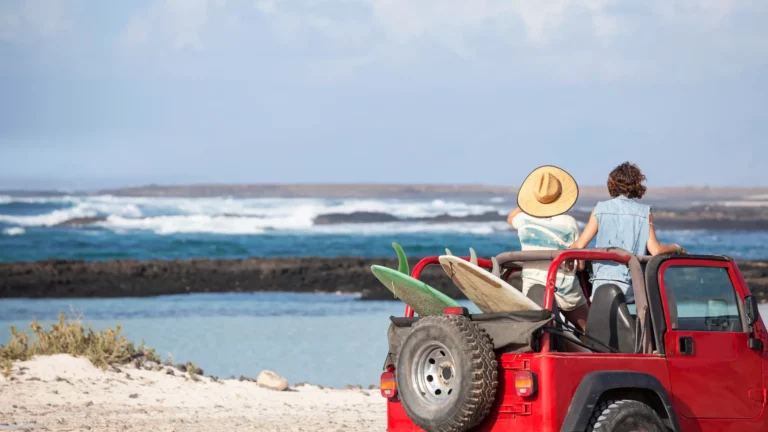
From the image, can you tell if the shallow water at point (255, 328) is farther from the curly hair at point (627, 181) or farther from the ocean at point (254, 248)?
the curly hair at point (627, 181)

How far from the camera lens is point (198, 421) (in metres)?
10.9

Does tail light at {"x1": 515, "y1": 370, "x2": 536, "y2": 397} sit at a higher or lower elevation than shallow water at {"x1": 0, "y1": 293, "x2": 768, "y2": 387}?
higher

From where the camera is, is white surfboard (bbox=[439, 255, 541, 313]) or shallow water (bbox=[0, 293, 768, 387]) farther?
shallow water (bbox=[0, 293, 768, 387])

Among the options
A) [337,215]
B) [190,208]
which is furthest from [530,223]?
[190,208]

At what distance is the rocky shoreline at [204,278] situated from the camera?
28.2m

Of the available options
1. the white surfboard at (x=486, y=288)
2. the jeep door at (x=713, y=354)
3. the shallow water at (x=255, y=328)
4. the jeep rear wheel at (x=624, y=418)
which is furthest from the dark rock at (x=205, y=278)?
the jeep rear wheel at (x=624, y=418)

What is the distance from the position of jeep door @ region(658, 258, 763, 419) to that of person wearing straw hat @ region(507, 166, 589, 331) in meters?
0.86

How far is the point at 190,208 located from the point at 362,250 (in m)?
25.6

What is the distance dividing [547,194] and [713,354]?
1.64 m

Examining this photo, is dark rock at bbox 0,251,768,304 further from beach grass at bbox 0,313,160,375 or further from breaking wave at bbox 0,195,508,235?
breaking wave at bbox 0,195,508,235

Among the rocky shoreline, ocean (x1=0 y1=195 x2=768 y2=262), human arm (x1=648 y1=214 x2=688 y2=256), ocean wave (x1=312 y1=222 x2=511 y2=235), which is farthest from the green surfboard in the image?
ocean wave (x1=312 y1=222 x2=511 y2=235)

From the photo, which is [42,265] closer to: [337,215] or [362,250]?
[362,250]

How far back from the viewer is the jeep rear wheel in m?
6.52

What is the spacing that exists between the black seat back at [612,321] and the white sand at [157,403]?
366cm
